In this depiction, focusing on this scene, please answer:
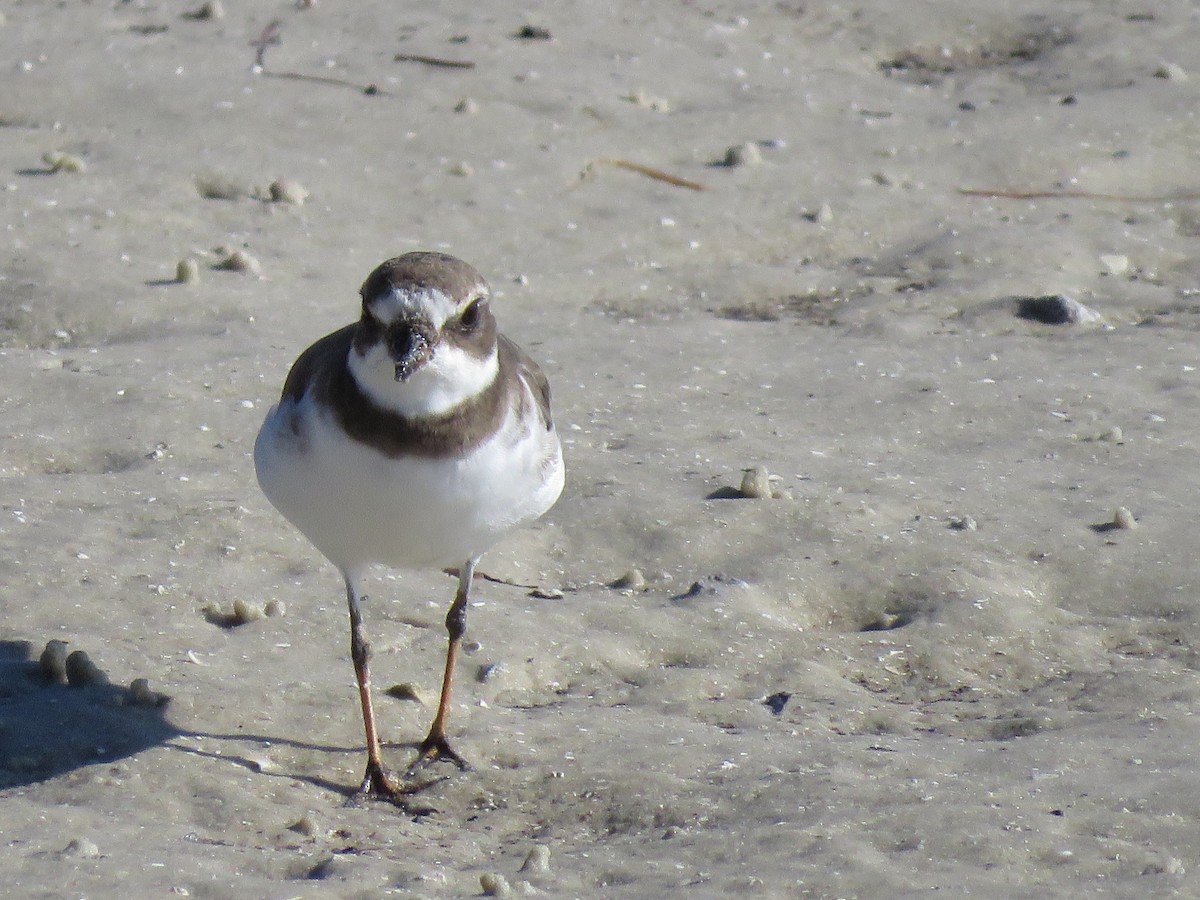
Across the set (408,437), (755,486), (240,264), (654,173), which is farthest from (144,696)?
(654,173)

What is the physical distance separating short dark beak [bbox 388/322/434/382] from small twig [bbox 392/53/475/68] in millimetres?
5788

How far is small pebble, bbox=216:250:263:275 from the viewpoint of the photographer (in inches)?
283

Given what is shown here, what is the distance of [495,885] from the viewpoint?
3.47m

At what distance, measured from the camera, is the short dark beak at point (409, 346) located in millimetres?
3635

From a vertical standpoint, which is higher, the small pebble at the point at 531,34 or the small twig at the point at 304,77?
the small pebble at the point at 531,34

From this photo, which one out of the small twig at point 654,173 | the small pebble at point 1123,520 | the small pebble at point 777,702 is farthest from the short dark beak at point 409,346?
the small twig at point 654,173

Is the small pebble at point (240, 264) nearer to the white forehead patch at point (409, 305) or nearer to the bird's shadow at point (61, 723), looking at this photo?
the bird's shadow at point (61, 723)

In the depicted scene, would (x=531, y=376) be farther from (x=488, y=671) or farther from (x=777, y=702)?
(x=777, y=702)

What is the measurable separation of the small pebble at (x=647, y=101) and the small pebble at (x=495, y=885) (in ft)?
20.6

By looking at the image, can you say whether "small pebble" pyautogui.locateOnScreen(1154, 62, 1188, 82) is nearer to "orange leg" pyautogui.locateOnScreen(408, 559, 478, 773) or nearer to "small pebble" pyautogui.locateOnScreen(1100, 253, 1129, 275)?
"small pebble" pyautogui.locateOnScreen(1100, 253, 1129, 275)

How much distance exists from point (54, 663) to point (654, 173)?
16.1 ft

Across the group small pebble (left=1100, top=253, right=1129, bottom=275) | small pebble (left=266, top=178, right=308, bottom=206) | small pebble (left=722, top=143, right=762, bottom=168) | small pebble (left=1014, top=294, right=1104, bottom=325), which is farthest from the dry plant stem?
small pebble (left=1100, top=253, right=1129, bottom=275)

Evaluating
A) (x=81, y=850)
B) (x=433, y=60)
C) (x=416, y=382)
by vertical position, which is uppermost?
(x=416, y=382)

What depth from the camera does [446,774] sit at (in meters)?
4.25
